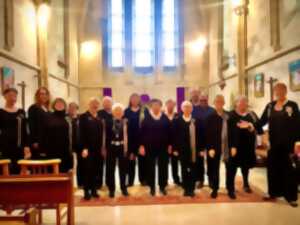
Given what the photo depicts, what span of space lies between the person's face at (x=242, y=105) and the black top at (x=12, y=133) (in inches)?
114

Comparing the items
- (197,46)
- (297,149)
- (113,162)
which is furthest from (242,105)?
(197,46)

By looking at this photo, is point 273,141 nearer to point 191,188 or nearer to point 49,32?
point 191,188

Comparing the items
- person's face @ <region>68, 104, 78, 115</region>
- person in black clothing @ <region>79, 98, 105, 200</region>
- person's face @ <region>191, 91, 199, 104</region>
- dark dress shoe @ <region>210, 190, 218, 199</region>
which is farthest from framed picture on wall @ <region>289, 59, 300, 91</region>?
person's face @ <region>68, 104, 78, 115</region>

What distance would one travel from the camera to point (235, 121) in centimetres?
419

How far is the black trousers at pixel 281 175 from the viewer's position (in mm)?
3873

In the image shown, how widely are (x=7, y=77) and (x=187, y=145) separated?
3.48m

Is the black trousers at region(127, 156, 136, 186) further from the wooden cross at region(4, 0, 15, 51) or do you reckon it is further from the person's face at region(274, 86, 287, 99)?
the wooden cross at region(4, 0, 15, 51)

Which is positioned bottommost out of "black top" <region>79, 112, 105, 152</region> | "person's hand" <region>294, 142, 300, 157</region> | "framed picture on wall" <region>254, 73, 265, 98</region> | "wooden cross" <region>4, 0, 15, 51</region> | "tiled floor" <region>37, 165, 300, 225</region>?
"tiled floor" <region>37, 165, 300, 225</region>

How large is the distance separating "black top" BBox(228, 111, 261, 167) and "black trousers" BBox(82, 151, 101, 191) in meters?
1.86

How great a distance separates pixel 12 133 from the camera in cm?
375

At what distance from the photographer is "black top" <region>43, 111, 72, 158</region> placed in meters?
3.92

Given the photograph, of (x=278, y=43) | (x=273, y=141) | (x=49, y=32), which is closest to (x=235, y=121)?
(x=273, y=141)

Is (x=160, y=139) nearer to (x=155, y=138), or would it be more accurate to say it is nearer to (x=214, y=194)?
(x=155, y=138)

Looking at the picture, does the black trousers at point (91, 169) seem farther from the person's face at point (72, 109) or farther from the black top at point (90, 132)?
the person's face at point (72, 109)
